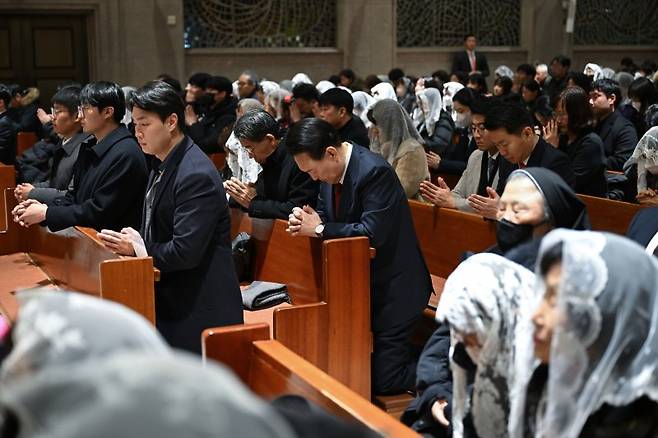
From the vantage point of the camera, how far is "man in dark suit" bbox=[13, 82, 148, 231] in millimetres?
4238

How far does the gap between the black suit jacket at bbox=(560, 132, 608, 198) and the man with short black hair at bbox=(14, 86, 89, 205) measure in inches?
119

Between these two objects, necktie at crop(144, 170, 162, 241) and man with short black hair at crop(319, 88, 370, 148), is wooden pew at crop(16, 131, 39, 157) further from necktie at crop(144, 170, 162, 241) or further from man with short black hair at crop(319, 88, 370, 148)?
necktie at crop(144, 170, 162, 241)

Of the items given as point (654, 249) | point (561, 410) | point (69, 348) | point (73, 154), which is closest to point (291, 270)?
point (73, 154)

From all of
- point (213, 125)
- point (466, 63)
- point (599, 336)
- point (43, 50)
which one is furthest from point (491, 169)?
point (466, 63)

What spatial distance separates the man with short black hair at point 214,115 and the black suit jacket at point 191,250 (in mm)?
4513

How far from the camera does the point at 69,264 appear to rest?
15.6 ft

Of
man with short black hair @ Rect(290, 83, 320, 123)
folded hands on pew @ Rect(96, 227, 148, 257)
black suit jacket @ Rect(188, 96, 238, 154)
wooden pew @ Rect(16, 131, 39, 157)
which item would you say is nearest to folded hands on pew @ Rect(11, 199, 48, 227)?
folded hands on pew @ Rect(96, 227, 148, 257)

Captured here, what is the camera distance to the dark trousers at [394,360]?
441cm

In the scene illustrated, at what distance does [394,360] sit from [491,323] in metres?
2.31

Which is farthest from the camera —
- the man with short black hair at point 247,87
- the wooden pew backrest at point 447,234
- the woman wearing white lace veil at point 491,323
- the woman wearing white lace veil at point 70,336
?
the man with short black hair at point 247,87

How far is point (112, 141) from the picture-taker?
14.3ft

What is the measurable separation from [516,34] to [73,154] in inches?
505

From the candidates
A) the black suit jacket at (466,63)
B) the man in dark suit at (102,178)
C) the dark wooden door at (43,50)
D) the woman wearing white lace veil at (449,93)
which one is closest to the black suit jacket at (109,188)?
the man in dark suit at (102,178)

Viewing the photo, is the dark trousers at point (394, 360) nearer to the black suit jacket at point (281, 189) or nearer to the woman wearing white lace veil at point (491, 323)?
the black suit jacket at point (281, 189)
